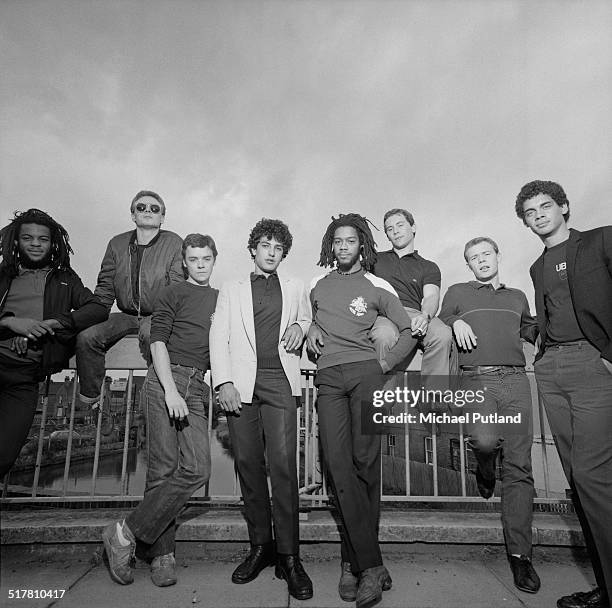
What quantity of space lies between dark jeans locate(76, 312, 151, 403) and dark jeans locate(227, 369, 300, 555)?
0.93m

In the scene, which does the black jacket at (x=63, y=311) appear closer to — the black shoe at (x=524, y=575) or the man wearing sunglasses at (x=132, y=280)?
the man wearing sunglasses at (x=132, y=280)

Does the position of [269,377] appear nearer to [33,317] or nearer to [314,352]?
[314,352]

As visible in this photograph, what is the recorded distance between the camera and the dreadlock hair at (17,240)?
3.05 meters

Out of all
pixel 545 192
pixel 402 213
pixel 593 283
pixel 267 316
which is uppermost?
pixel 402 213

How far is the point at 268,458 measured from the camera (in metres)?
2.52

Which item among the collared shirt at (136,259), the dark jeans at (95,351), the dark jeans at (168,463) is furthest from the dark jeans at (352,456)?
the collared shirt at (136,259)

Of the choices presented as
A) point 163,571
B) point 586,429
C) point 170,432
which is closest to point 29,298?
point 170,432

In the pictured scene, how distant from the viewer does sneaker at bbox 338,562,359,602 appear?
91.1 inches

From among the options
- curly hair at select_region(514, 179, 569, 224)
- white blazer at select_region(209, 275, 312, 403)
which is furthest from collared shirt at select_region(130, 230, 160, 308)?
curly hair at select_region(514, 179, 569, 224)

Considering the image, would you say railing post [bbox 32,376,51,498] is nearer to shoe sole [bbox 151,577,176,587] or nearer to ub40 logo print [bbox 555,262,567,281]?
shoe sole [bbox 151,577,176,587]

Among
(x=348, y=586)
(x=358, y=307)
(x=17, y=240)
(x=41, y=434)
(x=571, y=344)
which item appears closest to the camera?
(x=348, y=586)

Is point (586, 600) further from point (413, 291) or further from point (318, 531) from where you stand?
point (413, 291)

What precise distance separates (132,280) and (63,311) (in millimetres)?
541

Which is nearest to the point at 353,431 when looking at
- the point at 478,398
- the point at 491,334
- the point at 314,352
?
the point at 314,352
